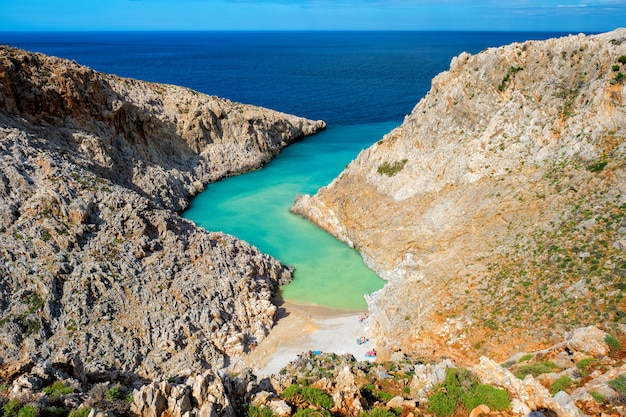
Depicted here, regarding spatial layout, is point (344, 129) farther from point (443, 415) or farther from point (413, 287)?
point (443, 415)

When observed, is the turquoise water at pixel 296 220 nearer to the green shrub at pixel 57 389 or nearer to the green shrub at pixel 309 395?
the green shrub at pixel 309 395

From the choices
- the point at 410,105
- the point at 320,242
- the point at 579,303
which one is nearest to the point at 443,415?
the point at 579,303

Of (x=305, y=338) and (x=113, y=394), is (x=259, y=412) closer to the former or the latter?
(x=113, y=394)

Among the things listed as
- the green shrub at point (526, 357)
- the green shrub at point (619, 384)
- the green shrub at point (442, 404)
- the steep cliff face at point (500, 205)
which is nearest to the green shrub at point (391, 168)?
the steep cliff face at point (500, 205)

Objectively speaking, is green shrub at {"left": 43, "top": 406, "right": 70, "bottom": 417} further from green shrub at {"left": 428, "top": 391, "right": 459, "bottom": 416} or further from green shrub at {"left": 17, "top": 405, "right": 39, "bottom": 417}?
green shrub at {"left": 428, "top": 391, "right": 459, "bottom": 416}

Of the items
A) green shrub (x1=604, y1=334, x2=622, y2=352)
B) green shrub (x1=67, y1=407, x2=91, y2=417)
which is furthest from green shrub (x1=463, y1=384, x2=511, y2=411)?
green shrub (x1=67, y1=407, x2=91, y2=417)
